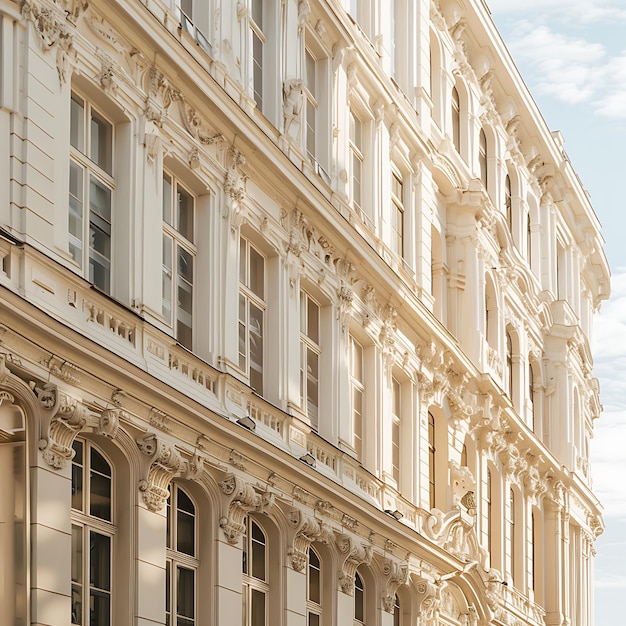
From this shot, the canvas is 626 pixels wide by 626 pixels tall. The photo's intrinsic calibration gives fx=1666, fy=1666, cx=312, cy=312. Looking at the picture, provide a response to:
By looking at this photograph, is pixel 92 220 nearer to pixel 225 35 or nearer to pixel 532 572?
pixel 225 35

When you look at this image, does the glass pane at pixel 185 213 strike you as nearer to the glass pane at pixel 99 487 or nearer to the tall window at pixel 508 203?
the glass pane at pixel 99 487

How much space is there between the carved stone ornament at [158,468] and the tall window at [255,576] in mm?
3162

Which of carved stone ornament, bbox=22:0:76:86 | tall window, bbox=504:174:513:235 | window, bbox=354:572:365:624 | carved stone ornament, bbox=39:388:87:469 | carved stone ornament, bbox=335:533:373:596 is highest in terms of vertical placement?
tall window, bbox=504:174:513:235

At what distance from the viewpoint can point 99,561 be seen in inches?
770

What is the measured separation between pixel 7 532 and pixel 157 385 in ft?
11.0

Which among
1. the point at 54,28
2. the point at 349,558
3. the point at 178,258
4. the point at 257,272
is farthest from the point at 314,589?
the point at 54,28

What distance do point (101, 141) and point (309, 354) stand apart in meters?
7.95

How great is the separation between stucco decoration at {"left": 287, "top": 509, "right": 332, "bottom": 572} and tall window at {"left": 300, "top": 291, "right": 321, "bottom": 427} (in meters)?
2.17

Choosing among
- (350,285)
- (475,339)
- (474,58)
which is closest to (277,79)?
(350,285)

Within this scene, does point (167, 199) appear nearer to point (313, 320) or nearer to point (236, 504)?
point (236, 504)

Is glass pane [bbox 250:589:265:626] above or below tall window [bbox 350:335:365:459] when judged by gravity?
below

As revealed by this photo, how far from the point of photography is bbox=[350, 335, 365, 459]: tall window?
29.6m

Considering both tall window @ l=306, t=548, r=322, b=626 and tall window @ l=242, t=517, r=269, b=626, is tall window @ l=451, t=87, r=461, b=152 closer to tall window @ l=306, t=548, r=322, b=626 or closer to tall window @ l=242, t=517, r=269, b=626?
tall window @ l=306, t=548, r=322, b=626

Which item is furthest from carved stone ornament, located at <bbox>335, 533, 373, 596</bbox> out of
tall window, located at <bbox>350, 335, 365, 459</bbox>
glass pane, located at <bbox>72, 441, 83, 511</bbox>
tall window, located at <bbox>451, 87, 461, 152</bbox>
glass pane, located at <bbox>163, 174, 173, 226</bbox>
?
tall window, located at <bbox>451, 87, 461, 152</bbox>
